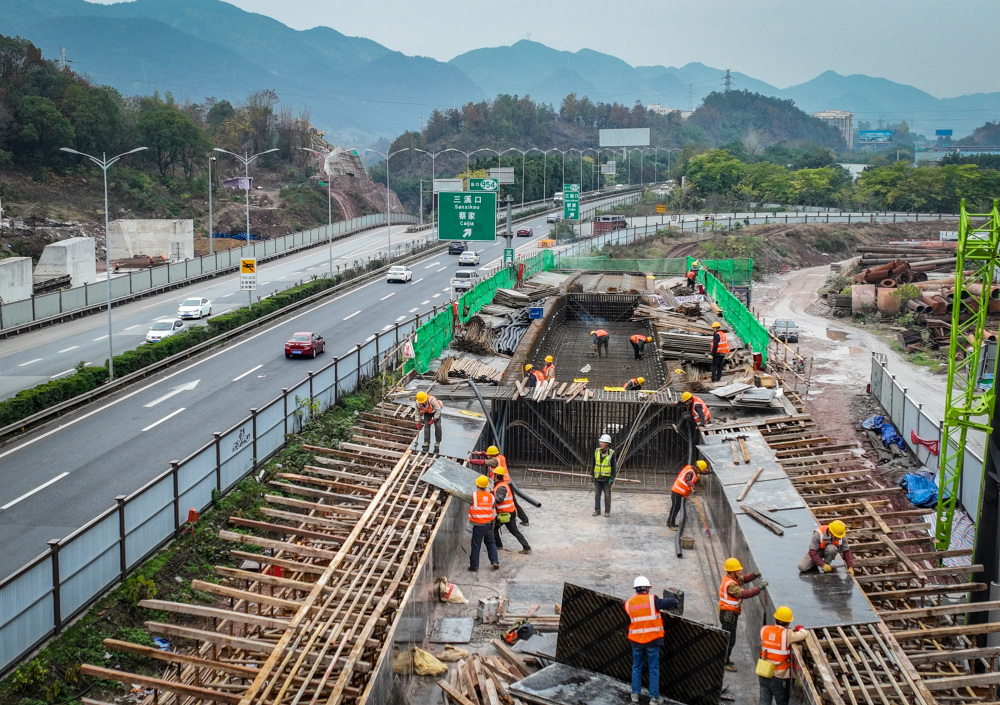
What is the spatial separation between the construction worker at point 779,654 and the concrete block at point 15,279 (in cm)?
4656

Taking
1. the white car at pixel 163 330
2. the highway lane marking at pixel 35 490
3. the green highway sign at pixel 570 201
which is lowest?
the highway lane marking at pixel 35 490

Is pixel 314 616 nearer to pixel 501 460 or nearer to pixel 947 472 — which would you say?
pixel 501 460

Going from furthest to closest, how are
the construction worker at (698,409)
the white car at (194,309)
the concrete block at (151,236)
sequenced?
the concrete block at (151,236), the white car at (194,309), the construction worker at (698,409)

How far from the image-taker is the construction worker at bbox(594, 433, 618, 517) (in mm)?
20312

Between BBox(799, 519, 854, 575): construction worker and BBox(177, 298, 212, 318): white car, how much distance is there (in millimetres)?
40662

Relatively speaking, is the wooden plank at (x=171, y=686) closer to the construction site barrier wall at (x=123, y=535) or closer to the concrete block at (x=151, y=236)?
the construction site barrier wall at (x=123, y=535)

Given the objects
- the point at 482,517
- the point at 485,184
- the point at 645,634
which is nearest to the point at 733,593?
the point at 645,634

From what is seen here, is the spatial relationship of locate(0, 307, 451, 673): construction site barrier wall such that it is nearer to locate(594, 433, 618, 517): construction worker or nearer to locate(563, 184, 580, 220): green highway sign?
locate(594, 433, 618, 517): construction worker

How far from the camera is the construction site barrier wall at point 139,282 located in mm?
45750

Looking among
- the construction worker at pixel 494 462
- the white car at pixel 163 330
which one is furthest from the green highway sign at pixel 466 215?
the construction worker at pixel 494 462

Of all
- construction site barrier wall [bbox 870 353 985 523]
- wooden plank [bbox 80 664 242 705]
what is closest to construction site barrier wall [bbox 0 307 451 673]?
wooden plank [bbox 80 664 242 705]

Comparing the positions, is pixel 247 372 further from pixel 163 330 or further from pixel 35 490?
pixel 35 490

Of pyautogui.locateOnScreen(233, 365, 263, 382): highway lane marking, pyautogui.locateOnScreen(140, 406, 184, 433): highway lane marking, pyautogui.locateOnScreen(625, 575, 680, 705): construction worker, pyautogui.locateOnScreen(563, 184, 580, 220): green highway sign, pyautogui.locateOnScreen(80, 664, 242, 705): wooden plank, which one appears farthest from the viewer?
pyautogui.locateOnScreen(563, 184, 580, 220): green highway sign

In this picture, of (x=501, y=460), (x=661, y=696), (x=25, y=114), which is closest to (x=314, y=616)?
(x=661, y=696)
